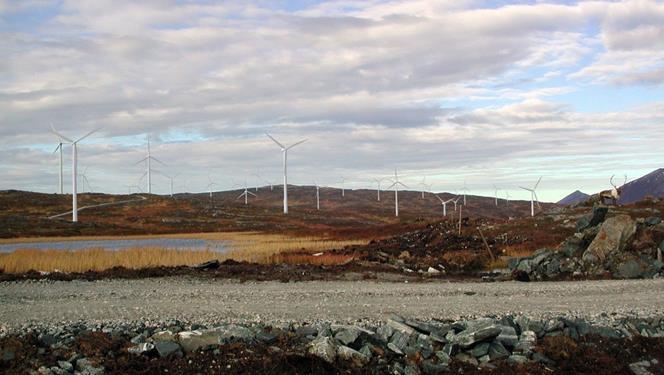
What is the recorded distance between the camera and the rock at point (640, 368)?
13.2 m

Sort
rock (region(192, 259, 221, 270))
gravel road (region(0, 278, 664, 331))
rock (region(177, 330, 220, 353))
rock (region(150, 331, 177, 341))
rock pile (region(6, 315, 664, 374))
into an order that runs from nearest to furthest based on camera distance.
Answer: rock pile (region(6, 315, 664, 374)) < rock (region(177, 330, 220, 353)) < rock (region(150, 331, 177, 341)) < gravel road (region(0, 278, 664, 331)) < rock (region(192, 259, 221, 270))

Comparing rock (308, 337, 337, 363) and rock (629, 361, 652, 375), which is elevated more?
rock (308, 337, 337, 363)

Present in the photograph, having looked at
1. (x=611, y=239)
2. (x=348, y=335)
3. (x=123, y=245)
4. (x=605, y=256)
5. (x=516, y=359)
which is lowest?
(x=516, y=359)

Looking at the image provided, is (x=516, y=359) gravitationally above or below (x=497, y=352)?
below

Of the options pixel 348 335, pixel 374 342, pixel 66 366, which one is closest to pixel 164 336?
pixel 66 366

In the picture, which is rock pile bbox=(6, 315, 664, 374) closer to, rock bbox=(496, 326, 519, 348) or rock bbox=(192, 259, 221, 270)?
rock bbox=(496, 326, 519, 348)

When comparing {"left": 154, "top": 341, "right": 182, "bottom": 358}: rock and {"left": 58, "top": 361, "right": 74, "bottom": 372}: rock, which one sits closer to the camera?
{"left": 58, "top": 361, "right": 74, "bottom": 372}: rock

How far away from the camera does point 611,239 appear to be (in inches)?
1192

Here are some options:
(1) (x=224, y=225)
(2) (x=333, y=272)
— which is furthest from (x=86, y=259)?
(1) (x=224, y=225)

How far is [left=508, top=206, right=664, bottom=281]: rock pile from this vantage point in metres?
28.0

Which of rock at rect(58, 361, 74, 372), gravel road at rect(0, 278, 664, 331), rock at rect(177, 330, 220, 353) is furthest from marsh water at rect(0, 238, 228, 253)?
rock at rect(58, 361, 74, 372)

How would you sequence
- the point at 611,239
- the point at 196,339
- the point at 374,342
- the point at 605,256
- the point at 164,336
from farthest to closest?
the point at 611,239 → the point at 605,256 → the point at 374,342 → the point at 164,336 → the point at 196,339

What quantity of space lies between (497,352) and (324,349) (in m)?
3.24

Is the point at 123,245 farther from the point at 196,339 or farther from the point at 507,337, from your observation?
the point at 507,337
